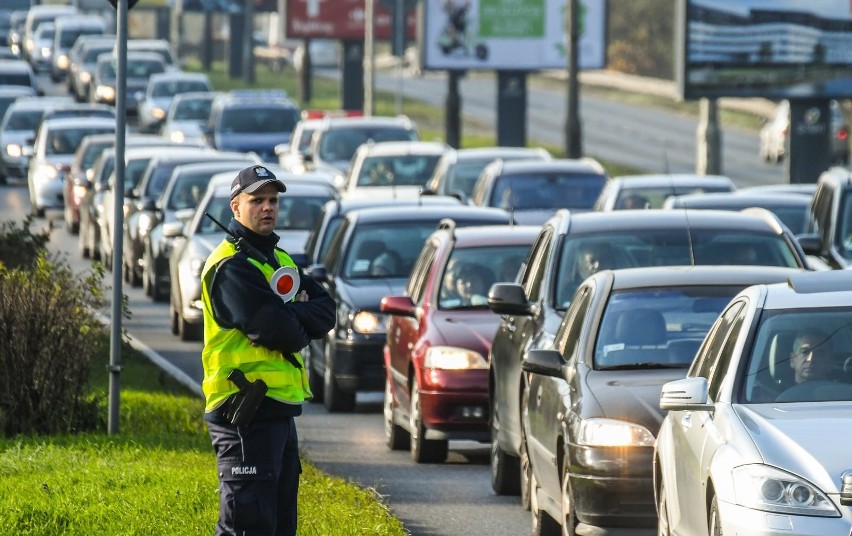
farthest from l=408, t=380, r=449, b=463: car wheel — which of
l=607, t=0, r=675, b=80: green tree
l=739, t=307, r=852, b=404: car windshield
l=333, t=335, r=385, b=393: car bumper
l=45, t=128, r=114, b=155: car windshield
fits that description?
l=607, t=0, r=675, b=80: green tree

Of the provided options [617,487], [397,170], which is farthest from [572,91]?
[617,487]

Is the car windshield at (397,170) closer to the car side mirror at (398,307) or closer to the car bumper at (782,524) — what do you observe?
the car side mirror at (398,307)

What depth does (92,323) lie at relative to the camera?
13664 millimetres

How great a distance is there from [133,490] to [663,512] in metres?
2.94

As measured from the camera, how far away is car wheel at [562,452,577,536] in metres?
10.1

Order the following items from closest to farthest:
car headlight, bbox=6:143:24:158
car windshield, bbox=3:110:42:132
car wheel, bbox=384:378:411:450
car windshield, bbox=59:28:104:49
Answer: car wheel, bbox=384:378:411:450, car headlight, bbox=6:143:24:158, car windshield, bbox=3:110:42:132, car windshield, bbox=59:28:104:49

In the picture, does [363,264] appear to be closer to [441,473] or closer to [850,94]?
[441,473]

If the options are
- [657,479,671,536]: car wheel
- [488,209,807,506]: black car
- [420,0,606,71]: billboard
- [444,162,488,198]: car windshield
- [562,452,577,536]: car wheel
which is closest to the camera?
[657,479,671,536]: car wheel

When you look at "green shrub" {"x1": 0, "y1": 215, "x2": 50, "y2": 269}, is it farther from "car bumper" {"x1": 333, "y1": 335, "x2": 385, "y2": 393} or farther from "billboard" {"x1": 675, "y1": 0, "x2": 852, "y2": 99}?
"billboard" {"x1": 675, "y1": 0, "x2": 852, "y2": 99}

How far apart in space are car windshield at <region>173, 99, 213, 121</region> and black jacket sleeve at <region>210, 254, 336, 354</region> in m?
42.6

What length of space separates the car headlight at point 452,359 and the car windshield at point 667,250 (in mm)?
1557

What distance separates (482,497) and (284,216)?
1102 centimetres

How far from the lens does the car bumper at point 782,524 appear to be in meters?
7.29

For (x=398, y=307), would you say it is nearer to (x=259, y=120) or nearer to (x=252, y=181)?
(x=252, y=181)
